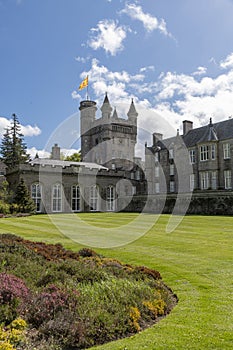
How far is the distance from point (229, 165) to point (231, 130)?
3.99 m

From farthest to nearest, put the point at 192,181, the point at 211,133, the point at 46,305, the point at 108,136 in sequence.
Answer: the point at 108,136, the point at 192,181, the point at 211,133, the point at 46,305

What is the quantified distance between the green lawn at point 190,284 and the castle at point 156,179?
1850 centimetres

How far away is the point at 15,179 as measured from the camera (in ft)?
138

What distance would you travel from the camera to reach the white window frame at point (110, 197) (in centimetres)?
4731

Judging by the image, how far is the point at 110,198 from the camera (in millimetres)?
47656

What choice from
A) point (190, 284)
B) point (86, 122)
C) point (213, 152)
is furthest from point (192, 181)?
point (86, 122)

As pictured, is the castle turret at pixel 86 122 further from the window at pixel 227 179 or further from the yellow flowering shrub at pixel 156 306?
the yellow flowering shrub at pixel 156 306

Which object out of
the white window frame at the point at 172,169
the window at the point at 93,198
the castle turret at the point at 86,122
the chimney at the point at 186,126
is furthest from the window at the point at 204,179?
the castle turret at the point at 86,122

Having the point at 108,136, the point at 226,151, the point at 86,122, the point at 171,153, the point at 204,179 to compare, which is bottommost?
the point at 204,179

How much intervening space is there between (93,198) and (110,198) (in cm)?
269

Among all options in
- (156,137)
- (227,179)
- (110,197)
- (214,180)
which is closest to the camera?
(227,179)

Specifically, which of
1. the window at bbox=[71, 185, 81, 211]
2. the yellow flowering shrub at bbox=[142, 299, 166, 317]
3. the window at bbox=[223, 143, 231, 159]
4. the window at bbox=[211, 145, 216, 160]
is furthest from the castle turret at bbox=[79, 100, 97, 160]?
the yellow flowering shrub at bbox=[142, 299, 166, 317]

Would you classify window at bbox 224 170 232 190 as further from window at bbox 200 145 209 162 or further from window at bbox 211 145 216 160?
window at bbox 200 145 209 162

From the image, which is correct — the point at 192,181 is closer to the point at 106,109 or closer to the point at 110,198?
the point at 110,198
